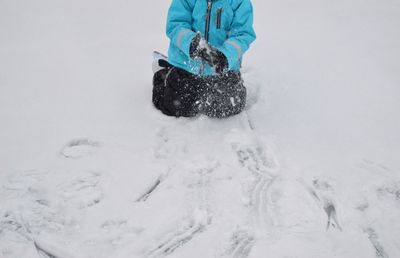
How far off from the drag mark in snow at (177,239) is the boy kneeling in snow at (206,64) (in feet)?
4.03

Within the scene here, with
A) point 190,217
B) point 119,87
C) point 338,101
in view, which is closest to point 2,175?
point 190,217

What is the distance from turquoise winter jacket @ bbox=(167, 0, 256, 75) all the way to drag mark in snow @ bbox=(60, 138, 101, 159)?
3.13 ft

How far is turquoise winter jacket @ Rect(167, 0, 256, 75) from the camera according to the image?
115 inches

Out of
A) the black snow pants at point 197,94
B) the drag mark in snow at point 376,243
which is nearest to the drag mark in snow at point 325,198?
the drag mark in snow at point 376,243

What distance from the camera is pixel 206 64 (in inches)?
114

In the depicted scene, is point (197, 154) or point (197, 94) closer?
point (197, 154)

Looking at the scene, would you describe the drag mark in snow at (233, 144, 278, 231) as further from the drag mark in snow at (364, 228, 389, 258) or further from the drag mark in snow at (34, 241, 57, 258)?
the drag mark in snow at (34, 241, 57, 258)

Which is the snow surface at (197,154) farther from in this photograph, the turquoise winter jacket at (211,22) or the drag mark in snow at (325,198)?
the turquoise winter jacket at (211,22)

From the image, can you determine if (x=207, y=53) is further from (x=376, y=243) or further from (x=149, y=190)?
(x=376, y=243)

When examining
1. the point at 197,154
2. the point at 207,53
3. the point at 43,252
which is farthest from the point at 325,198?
the point at 43,252

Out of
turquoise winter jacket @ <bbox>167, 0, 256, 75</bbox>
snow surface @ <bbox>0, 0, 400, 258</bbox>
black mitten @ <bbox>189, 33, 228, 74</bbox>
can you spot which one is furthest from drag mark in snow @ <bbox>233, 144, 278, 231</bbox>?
turquoise winter jacket @ <bbox>167, 0, 256, 75</bbox>

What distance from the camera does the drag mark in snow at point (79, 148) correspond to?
2.38 meters

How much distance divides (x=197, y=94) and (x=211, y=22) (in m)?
0.56

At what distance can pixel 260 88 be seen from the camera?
340 centimetres
